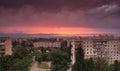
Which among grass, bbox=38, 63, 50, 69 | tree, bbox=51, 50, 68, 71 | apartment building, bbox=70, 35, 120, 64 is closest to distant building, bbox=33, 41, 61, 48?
apartment building, bbox=70, 35, 120, 64

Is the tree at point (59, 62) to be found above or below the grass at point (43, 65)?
above

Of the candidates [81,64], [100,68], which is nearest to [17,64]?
[81,64]

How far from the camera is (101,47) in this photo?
1476 cm

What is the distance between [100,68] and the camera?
9531 mm

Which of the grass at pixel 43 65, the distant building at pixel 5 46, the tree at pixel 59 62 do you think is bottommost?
the grass at pixel 43 65

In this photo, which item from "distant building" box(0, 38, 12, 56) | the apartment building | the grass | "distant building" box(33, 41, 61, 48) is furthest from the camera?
"distant building" box(33, 41, 61, 48)

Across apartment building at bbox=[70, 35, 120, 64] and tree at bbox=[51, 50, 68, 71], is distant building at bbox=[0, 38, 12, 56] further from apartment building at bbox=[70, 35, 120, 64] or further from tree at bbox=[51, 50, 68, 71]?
apartment building at bbox=[70, 35, 120, 64]

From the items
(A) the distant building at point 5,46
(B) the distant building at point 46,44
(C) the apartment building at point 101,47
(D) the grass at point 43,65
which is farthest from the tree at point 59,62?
(B) the distant building at point 46,44

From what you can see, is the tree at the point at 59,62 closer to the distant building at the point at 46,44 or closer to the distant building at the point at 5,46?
the distant building at the point at 5,46

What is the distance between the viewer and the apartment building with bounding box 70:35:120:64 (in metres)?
14.7

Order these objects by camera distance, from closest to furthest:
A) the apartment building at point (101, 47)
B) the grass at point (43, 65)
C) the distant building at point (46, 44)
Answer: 1. the grass at point (43, 65)
2. the apartment building at point (101, 47)
3. the distant building at point (46, 44)

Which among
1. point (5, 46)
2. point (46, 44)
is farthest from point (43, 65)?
point (46, 44)

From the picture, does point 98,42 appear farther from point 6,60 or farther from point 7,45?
point 6,60

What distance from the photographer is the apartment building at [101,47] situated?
48.3 feet
